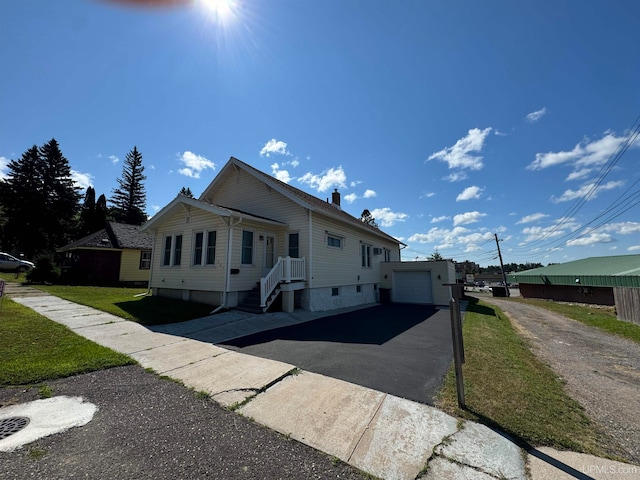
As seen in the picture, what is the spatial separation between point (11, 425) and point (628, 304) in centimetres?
1936

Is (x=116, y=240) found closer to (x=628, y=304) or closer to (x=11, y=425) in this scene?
(x=11, y=425)

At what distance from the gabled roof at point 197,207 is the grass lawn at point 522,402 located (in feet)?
28.3

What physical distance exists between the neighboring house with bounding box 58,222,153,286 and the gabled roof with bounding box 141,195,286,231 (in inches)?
367

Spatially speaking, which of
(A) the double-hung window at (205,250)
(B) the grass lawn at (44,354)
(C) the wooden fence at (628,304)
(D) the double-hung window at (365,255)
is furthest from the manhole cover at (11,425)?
(C) the wooden fence at (628,304)

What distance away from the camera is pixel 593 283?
22266 millimetres

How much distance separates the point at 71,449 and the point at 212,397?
1.51 m

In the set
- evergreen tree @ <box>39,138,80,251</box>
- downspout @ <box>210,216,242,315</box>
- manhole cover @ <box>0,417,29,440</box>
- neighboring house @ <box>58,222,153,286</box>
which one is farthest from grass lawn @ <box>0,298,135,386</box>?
evergreen tree @ <box>39,138,80,251</box>

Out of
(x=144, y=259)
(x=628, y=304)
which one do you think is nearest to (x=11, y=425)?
(x=628, y=304)

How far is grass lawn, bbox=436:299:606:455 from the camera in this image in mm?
3078

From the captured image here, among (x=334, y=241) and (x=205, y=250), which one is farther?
(x=334, y=241)

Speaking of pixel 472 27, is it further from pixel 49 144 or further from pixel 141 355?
pixel 49 144

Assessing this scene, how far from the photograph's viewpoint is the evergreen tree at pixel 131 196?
44844 mm

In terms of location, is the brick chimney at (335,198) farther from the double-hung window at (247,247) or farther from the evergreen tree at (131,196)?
the evergreen tree at (131,196)

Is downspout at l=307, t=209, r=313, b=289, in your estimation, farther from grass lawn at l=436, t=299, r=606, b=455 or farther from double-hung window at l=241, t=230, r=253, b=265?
grass lawn at l=436, t=299, r=606, b=455
